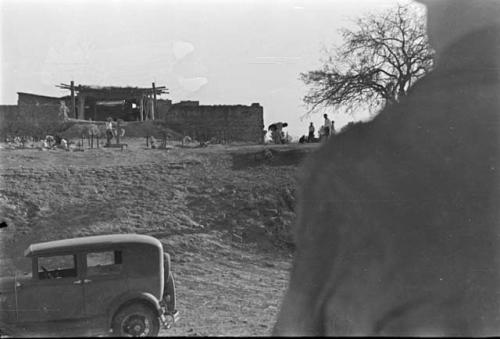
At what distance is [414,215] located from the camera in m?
2.06

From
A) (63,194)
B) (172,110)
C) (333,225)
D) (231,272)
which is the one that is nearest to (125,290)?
(333,225)

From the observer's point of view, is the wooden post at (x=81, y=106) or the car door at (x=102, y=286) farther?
the wooden post at (x=81, y=106)

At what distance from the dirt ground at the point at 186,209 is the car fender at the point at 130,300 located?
5.00 feet

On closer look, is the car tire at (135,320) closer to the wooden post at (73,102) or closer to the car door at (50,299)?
the car door at (50,299)

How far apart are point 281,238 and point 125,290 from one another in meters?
5.10

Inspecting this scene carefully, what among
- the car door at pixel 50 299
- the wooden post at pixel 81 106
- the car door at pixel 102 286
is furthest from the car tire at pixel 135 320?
the wooden post at pixel 81 106

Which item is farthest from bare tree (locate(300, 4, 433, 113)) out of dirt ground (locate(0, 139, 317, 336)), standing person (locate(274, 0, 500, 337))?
standing person (locate(274, 0, 500, 337))

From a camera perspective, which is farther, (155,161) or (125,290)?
(155,161)

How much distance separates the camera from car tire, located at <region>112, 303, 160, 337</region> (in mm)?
4160

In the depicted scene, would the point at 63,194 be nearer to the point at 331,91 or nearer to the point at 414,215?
the point at 331,91

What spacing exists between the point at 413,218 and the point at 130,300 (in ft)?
9.00

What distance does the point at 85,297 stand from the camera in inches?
170

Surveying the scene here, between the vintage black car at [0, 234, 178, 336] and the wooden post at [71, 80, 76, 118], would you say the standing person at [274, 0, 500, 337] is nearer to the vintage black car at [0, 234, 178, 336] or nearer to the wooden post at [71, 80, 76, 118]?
the vintage black car at [0, 234, 178, 336]

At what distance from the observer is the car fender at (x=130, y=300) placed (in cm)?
423
